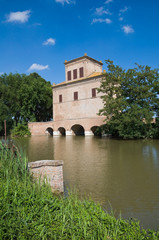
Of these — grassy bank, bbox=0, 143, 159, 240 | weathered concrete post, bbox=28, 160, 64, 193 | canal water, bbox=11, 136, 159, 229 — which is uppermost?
weathered concrete post, bbox=28, 160, 64, 193

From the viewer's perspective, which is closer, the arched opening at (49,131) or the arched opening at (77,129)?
the arched opening at (77,129)

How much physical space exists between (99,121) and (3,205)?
80.6ft

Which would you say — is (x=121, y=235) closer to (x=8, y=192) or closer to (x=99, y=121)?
(x=8, y=192)

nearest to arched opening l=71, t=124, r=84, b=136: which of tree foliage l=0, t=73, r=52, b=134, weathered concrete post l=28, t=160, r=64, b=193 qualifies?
tree foliage l=0, t=73, r=52, b=134

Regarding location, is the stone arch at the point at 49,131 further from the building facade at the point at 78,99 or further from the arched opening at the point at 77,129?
the arched opening at the point at 77,129

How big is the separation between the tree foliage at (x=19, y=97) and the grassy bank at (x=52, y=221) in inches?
1269

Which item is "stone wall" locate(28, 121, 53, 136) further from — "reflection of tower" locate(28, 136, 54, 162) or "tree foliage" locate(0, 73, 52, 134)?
"reflection of tower" locate(28, 136, 54, 162)

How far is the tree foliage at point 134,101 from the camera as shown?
1947 cm

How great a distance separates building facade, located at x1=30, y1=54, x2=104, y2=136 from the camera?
28562 mm

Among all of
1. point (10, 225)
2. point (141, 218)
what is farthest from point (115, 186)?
point (10, 225)

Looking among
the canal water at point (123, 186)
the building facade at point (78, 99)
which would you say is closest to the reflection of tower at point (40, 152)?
the canal water at point (123, 186)

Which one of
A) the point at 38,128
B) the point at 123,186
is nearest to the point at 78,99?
the point at 38,128

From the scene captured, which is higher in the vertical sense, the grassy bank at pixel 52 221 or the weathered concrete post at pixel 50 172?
the weathered concrete post at pixel 50 172

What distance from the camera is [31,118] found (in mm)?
36500
